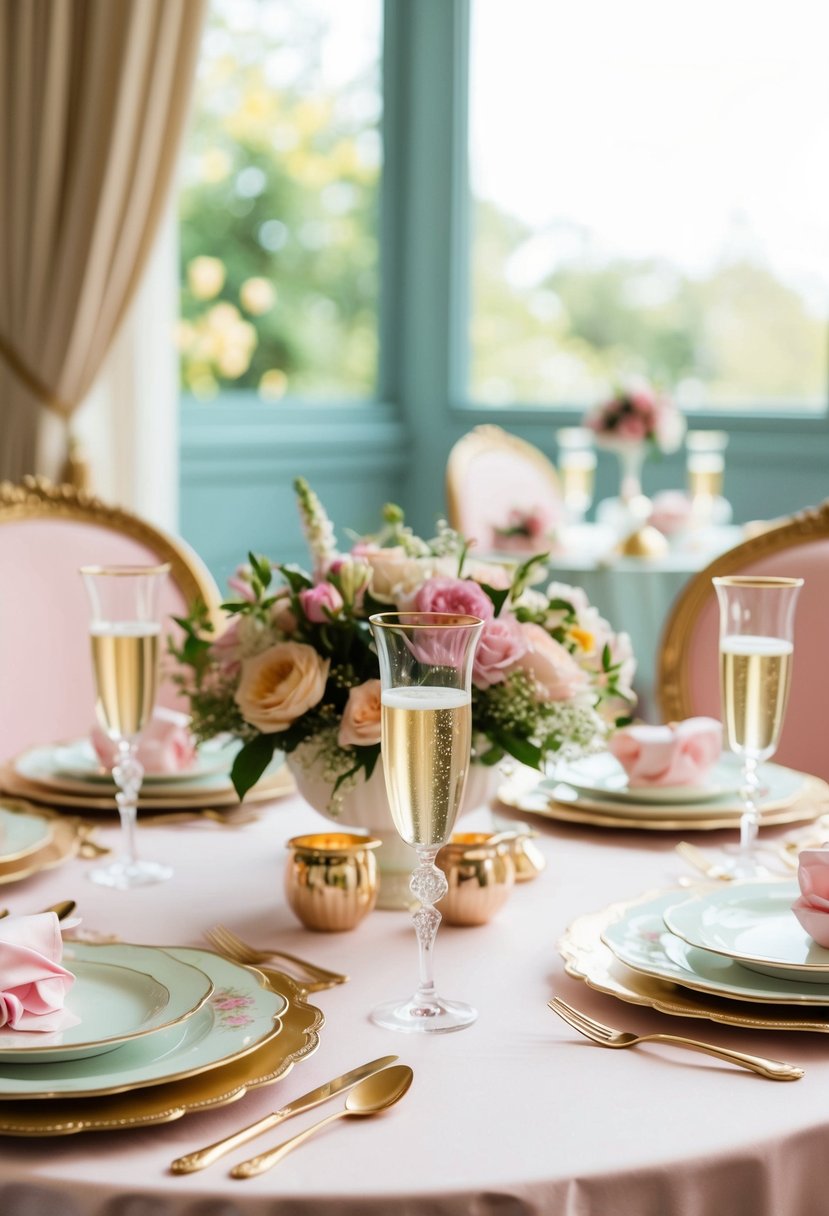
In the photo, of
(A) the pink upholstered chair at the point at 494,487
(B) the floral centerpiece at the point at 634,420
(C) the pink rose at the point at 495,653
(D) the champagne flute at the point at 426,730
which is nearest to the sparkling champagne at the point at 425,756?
(D) the champagne flute at the point at 426,730

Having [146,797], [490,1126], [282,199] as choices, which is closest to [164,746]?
[146,797]

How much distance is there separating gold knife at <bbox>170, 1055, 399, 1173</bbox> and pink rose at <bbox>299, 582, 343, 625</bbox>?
0.44 m

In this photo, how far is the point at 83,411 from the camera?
3686 millimetres

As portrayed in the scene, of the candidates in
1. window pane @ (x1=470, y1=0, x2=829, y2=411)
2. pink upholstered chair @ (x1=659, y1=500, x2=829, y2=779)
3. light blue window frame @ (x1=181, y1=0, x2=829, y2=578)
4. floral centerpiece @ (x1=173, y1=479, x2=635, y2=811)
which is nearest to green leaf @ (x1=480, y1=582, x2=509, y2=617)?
floral centerpiece @ (x1=173, y1=479, x2=635, y2=811)

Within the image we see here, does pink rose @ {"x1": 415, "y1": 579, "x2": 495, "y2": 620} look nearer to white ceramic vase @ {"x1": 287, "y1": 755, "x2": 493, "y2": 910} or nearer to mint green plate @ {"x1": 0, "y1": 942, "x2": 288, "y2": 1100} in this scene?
white ceramic vase @ {"x1": 287, "y1": 755, "x2": 493, "y2": 910}

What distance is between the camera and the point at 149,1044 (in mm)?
950

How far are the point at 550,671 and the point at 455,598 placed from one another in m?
0.11

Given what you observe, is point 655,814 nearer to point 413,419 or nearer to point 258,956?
point 258,956

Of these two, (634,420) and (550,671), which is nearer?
(550,671)

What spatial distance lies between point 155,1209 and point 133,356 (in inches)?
125

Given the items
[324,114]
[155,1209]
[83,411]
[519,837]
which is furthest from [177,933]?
[324,114]

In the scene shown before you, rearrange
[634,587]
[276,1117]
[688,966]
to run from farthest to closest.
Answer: [634,587], [688,966], [276,1117]

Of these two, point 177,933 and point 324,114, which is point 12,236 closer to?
point 324,114

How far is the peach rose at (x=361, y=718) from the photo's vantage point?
1.25m
